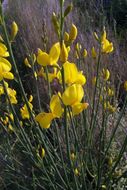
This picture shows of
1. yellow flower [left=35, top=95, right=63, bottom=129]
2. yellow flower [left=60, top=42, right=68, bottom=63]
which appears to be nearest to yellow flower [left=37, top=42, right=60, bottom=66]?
yellow flower [left=60, top=42, right=68, bottom=63]

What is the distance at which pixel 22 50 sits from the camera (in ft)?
14.8

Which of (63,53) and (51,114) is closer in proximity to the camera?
(63,53)

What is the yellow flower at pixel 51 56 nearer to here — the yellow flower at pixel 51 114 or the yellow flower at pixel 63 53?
the yellow flower at pixel 63 53

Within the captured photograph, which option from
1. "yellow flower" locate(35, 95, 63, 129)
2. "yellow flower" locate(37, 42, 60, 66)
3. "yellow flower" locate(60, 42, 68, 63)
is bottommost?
"yellow flower" locate(35, 95, 63, 129)

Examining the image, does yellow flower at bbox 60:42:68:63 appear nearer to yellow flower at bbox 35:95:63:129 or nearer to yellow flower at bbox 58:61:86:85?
yellow flower at bbox 58:61:86:85

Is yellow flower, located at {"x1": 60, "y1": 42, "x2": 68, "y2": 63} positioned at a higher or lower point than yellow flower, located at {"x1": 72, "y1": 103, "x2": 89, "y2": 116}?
higher

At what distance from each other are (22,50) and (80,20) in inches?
34.8

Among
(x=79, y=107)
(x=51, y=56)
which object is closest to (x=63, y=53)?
(x=51, y=56)

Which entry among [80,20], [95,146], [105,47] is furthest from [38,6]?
[105,47]

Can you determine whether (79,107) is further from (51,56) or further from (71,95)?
(51,56)

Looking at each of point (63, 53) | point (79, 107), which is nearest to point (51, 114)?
point (79, 107)

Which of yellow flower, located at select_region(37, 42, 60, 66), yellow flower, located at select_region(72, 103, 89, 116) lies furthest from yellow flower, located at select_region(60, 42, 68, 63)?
yellow flower, located at select_region(72, 103, 89, 116)

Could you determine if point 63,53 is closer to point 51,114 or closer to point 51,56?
point 51,56

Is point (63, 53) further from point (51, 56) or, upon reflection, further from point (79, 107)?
point (79, 107)
